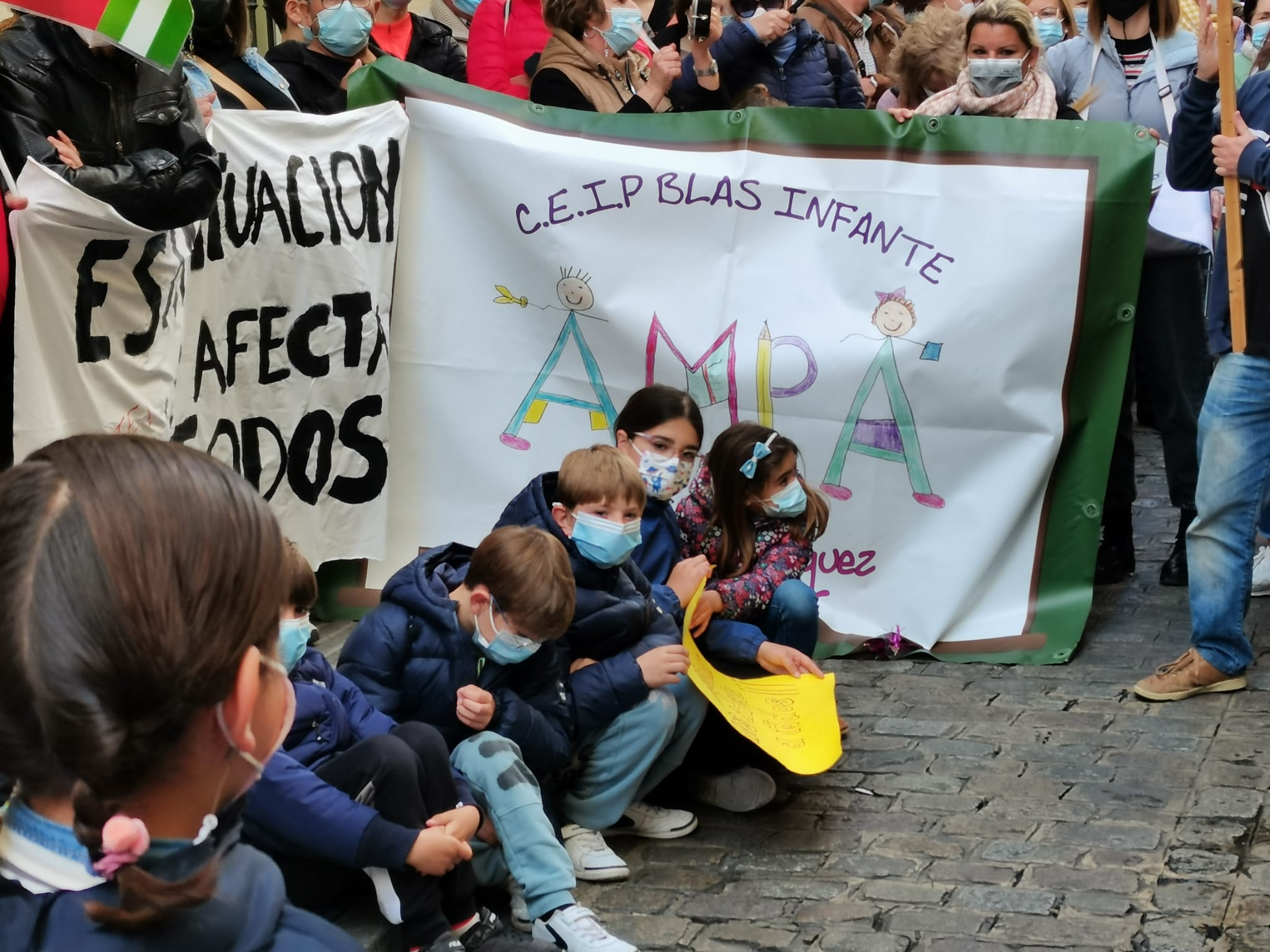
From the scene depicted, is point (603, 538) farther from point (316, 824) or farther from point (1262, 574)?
point (1262, 574)

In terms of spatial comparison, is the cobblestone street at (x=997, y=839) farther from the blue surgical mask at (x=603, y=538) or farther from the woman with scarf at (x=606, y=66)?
the woman with scarf at (x=606, y=66)

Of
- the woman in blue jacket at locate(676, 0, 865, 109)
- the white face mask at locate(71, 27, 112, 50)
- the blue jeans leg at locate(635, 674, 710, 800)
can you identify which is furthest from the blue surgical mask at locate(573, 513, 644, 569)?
the woman in blue jacket at locate(676, 0, 865, 109)

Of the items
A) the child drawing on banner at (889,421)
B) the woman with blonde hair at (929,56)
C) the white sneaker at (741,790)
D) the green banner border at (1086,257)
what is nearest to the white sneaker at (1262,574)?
the green banner border at (1086,257)

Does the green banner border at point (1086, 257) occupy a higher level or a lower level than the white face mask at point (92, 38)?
lower

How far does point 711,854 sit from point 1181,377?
292cm

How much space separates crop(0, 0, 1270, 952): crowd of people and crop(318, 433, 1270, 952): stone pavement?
19 cm

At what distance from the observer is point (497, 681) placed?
3.66 meters

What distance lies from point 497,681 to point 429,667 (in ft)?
0.57

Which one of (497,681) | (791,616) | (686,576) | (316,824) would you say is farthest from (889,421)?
(316,824)

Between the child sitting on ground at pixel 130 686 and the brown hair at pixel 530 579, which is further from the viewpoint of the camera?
the brown hair at pixel 530 579

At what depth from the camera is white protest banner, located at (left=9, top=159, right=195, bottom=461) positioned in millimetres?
4070

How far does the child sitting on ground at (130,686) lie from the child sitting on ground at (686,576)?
297 centimetres

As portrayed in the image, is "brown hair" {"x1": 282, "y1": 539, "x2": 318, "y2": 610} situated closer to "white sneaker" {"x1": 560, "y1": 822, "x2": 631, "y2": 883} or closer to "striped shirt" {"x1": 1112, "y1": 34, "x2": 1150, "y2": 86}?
"white sneaker" {"x1": 560, "y1": 822, "x2": 631, "y2": 883}

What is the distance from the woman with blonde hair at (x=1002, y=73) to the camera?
5.73m
